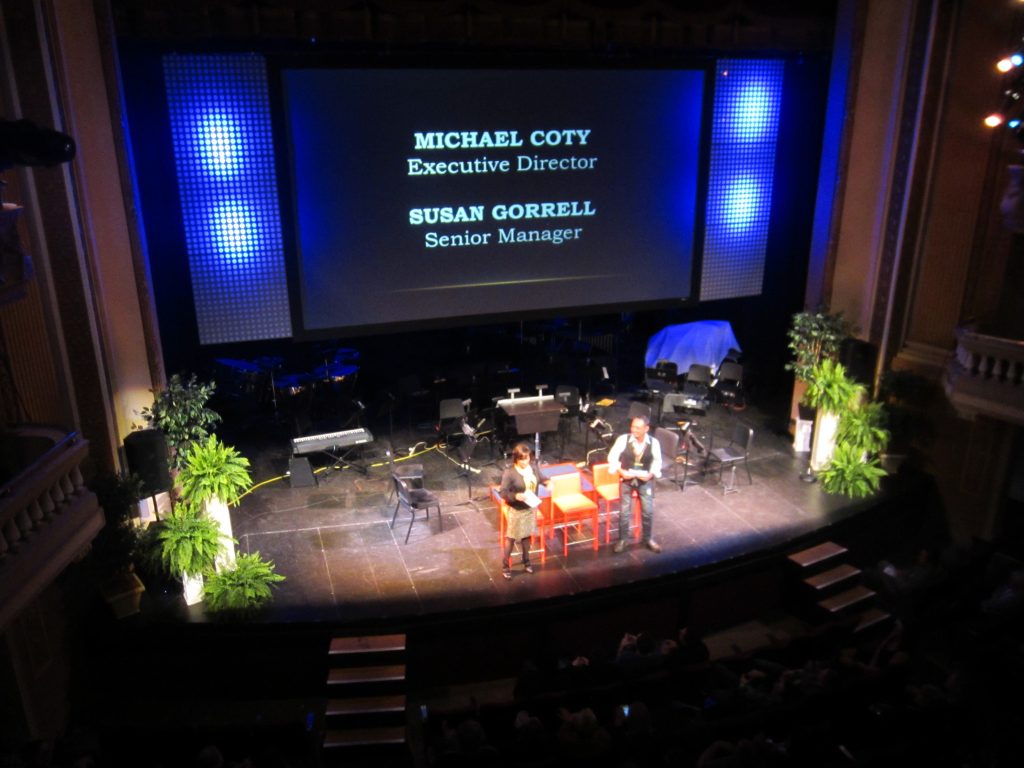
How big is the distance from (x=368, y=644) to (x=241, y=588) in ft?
4.17

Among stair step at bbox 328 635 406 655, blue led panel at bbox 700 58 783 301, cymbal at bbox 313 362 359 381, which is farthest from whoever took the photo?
cymbal at bbox 313 362 359 381

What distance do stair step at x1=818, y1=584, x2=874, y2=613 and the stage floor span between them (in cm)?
71

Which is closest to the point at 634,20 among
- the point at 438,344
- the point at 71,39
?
the point at 71,39

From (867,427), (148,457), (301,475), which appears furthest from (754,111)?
(148,457)

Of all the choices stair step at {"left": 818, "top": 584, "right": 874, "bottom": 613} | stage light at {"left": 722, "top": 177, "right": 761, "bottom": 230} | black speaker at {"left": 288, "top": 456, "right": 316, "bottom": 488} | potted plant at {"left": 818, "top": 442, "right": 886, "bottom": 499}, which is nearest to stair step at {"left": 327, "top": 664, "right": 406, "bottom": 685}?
black speaker at {"left": 288, "top": 456, "right": 316, "bottom": 488}

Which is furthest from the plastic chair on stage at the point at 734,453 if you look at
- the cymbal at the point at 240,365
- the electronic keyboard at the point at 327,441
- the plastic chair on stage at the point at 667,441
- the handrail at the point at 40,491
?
the handrail at the point at 40,491

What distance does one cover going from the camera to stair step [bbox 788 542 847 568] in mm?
8072

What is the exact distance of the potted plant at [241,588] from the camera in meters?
7.10

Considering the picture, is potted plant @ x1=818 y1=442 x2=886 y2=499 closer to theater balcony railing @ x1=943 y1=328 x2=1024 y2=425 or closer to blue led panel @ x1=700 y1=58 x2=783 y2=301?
theater balcony railing @ x1=943 y1=328 x2=1024 y2=425

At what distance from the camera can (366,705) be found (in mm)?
6727

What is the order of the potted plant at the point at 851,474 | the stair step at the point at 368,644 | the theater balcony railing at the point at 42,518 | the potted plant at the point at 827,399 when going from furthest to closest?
the potted plant at the point at 827,399 → the potted plant at the point at 851,474 → the stair step at the point at 368,644 → the theater balcony railing at the point at 42,518

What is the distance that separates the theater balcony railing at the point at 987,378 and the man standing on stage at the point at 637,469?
10.4ft

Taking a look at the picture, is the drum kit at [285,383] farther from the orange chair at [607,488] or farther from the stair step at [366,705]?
the stair step at [366,705]

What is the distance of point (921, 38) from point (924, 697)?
703 centimetres
